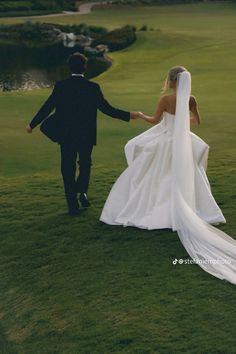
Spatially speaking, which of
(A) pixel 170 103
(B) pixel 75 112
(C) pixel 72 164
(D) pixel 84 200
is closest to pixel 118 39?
(D) pixel 84 200

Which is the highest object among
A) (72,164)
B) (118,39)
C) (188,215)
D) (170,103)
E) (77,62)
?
(77,62)

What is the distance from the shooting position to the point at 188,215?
31.9ft

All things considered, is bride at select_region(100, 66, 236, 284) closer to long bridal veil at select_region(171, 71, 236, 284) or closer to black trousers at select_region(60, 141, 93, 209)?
long bridal veil at select_region(171, 71, 236, 284)

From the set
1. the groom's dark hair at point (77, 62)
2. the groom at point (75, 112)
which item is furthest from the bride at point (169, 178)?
the groom's dark hair at point (77, 62)

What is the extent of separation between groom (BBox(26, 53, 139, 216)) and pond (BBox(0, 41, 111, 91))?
2231 centimetres

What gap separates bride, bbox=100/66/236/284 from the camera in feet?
32.8

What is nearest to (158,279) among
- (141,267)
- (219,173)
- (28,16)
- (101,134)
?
(141,267)

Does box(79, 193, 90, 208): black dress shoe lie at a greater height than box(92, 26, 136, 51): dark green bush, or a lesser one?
greater

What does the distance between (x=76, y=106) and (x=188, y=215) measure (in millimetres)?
2245

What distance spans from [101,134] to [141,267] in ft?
29.2

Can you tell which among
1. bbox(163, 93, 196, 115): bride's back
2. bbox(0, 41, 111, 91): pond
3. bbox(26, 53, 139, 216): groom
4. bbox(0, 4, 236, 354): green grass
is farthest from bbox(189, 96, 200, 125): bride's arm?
bbox(0, 41, 111, 91): pond

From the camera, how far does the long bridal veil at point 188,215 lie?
8.88 meters

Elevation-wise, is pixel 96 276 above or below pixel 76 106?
below

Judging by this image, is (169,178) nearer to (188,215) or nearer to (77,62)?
(188,215)
